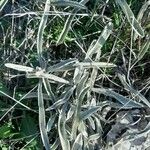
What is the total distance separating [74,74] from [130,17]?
0.90 ft

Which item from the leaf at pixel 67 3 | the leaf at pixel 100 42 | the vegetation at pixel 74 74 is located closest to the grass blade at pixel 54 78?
the vegetation at pixel 74 74

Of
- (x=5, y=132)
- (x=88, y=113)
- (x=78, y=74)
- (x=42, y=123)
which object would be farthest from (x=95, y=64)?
(x=5, y=132)

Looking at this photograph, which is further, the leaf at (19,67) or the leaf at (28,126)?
the leaf at (28,126)

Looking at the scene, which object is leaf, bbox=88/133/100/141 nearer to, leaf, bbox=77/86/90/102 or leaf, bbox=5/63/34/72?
leaf, bbox=77/86/90/102

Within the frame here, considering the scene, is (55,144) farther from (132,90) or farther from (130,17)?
(130,17)

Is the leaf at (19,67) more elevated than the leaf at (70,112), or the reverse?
the leaf at (19,67)

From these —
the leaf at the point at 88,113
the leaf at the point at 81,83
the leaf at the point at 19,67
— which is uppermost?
the leaf at the point at 19,67

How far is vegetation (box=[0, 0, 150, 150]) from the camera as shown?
1694 mm

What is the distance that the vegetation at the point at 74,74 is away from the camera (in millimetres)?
1694

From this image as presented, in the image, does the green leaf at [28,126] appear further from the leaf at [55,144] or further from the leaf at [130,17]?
the leaf at [130,17]

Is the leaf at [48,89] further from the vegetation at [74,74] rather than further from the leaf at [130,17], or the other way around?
the leaf at [130,17]

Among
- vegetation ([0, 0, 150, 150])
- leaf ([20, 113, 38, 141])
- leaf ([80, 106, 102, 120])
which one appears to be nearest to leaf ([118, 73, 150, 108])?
vegetation ([0, 0, 150, 150])

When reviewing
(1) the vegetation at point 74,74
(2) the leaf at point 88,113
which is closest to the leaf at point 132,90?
(1) the vegetation at point 74,74

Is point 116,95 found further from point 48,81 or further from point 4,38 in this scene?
point 4,38
